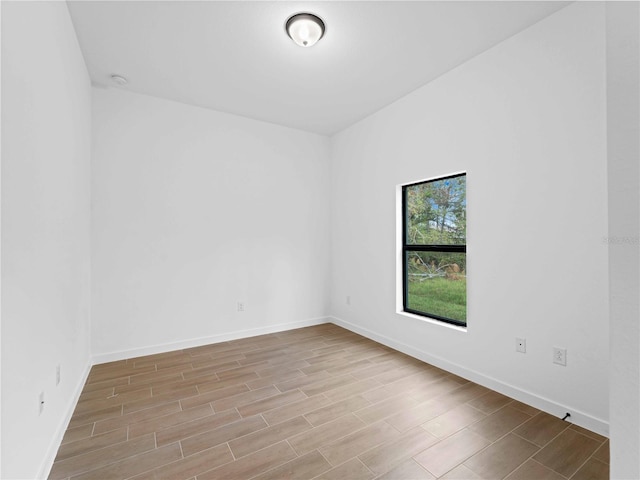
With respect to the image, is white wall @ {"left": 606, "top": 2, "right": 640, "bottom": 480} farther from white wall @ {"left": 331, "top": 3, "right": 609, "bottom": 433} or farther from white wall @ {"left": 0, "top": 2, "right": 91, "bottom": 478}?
white wall @ {"left": 0, "top": 2, "right": 91, "bottom": 478}

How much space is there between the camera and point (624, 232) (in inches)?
26.1

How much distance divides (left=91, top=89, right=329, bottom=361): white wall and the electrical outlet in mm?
2891

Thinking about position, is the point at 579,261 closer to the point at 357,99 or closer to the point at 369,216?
the point at 369,216

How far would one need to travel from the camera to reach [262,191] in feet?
13.3

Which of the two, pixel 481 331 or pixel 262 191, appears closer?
pixel 481 331

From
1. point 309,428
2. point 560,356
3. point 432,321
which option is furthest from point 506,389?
point 309,428

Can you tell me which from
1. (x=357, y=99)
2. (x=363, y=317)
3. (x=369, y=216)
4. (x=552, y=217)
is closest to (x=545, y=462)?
(x=552, y=217)

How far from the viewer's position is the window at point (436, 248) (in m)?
2.94

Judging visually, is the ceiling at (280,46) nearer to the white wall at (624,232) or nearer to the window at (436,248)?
the window at (436,248)

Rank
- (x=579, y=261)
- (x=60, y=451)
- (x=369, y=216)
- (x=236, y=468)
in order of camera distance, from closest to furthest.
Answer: (x=236, y=468) < (x=60, y=451) < (x=579, y=261) < (x=369, y=216)

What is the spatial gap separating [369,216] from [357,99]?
1354 millimetres

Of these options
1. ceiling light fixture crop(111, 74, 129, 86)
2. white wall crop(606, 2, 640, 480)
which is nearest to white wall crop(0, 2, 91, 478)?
ceiling light fixture crop(111, 74, 129, 86)

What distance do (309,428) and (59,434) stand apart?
150cm

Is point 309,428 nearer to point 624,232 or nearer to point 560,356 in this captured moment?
point 560,356
